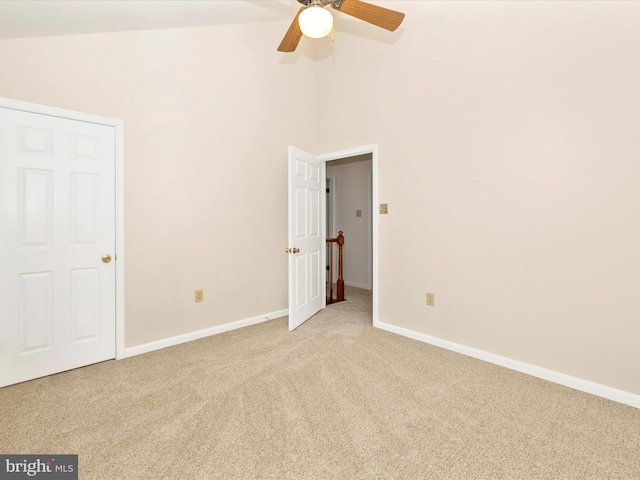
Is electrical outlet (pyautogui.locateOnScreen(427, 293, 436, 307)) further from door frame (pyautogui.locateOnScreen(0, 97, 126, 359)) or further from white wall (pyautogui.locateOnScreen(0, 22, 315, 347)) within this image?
door frame (pyautogui.locateOnScreen(0, 97, 126, 359))

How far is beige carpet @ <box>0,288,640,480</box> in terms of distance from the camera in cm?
149

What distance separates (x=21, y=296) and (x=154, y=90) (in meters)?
1.96

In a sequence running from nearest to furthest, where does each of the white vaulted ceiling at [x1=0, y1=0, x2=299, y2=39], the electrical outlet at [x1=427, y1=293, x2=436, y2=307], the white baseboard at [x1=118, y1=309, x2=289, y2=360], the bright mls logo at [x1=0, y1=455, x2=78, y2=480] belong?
the bright mls logo at [x1=0, y1=455, x2=78, y2=480] < the white vaulted ceiling at [x1=0, y1=0, x2=299, y2=39] < the white baseboard at [x1=118, y1=309, x2=289, y2=360] < the electrical outlet at [x1=427, y1=293, x2=436, y2=307]

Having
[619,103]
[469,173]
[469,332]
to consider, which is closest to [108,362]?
[469,332]

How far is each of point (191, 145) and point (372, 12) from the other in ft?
6.49

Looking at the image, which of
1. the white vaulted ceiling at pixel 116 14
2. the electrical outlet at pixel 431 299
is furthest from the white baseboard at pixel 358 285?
the white vaulted ceiling at pixel 116 14

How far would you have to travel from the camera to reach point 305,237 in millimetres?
3654

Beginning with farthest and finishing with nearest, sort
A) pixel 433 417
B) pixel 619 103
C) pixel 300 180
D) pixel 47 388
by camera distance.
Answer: pixel 300 180
pixel 47 388
pixel 619 103
pixel 433 417

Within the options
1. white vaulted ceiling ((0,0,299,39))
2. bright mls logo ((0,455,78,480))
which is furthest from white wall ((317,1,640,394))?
bright mls logo ((0,455,78,480))

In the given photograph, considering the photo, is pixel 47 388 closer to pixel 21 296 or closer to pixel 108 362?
pixel 108 362

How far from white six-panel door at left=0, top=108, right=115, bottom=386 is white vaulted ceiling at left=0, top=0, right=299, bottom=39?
23.7 inches

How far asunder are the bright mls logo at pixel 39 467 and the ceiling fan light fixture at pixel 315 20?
8.50ft

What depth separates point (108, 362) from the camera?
2.64m

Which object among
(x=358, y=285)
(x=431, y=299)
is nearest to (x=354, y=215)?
(x=358, y=285)
